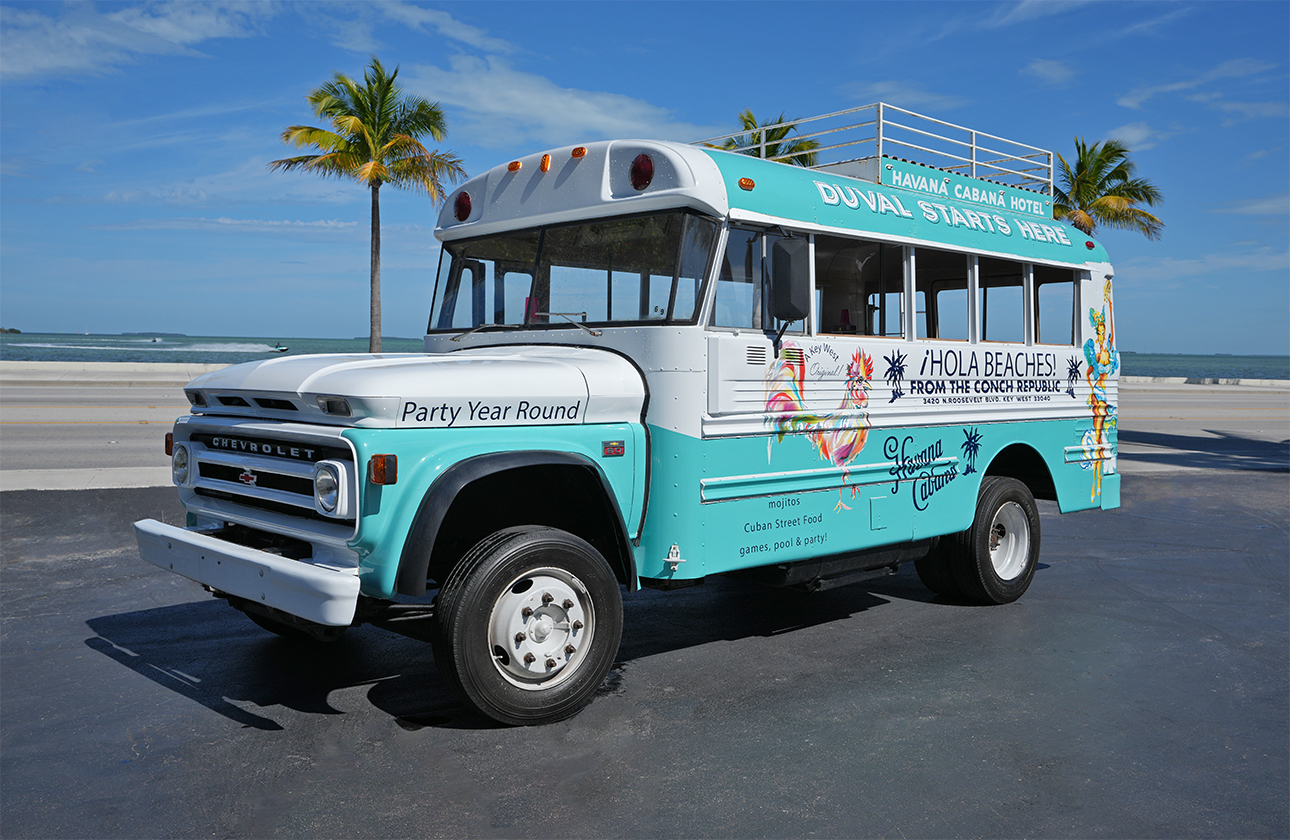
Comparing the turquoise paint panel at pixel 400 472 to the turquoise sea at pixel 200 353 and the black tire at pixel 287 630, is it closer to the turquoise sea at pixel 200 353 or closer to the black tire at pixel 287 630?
the black tire at pixel 287 630

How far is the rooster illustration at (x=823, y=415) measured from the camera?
562cm

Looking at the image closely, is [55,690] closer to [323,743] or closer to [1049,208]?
[323,743]

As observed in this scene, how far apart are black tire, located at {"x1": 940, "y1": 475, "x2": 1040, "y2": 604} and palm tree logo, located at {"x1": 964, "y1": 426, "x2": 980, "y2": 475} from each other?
0.95ft

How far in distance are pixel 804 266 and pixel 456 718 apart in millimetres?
2895

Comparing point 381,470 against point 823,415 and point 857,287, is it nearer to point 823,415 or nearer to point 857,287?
point 823,415

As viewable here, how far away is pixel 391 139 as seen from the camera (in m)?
27.0

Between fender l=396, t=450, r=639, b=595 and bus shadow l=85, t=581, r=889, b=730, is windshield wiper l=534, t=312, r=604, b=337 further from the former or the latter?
bus shadow l=85, t=581, r=889, b=730

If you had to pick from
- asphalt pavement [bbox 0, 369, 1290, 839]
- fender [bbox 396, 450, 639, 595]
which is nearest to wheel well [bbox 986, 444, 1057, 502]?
asphalt pavement [bbox 0, 369, 1290, 839]

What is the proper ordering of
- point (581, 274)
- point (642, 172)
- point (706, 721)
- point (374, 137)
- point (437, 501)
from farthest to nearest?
point (374, 137), point (581, 274), point (642, 172), point (706, 721), point (437, 501)

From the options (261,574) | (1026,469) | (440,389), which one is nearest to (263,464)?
(261,574)

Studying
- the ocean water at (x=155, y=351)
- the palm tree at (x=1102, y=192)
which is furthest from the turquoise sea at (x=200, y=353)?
the palm tree at (x=1102, y=192)

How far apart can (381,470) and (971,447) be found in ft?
14.6

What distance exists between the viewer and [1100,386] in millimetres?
8234

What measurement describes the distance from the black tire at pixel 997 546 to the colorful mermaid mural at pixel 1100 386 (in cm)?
82
